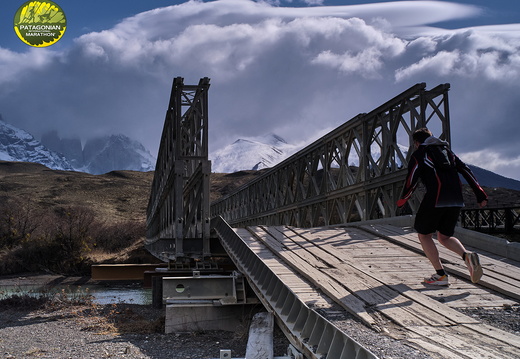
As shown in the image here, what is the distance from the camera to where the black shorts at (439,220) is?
6.99 meters

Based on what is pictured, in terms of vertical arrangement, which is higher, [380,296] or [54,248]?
[380,296]

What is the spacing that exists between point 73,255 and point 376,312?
35402 mm

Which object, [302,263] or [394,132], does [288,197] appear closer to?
[394,132]

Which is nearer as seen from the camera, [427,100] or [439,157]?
[439,157]

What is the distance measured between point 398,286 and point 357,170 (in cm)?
821

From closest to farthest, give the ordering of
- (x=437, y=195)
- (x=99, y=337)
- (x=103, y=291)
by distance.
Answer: (x=437, y=195) < (x=99, y=337) < (x=103, y=291)

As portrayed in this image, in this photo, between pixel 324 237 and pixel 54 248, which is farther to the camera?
pixel 54 248

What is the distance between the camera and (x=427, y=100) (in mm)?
12234

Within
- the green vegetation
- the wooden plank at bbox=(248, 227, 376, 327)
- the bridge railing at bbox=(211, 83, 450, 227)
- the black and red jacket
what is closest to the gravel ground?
the wooden plank at bbox=(248, 227, 376, 327)

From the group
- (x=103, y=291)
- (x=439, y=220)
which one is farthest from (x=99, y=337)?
(x=103, y=291)

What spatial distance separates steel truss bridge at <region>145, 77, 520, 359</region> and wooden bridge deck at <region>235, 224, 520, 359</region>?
2 cm

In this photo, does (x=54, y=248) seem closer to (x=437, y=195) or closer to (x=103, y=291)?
(x=103, y=291)

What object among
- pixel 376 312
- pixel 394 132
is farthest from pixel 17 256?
pixel 376 312

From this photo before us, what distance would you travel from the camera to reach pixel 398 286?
6.91 metres
